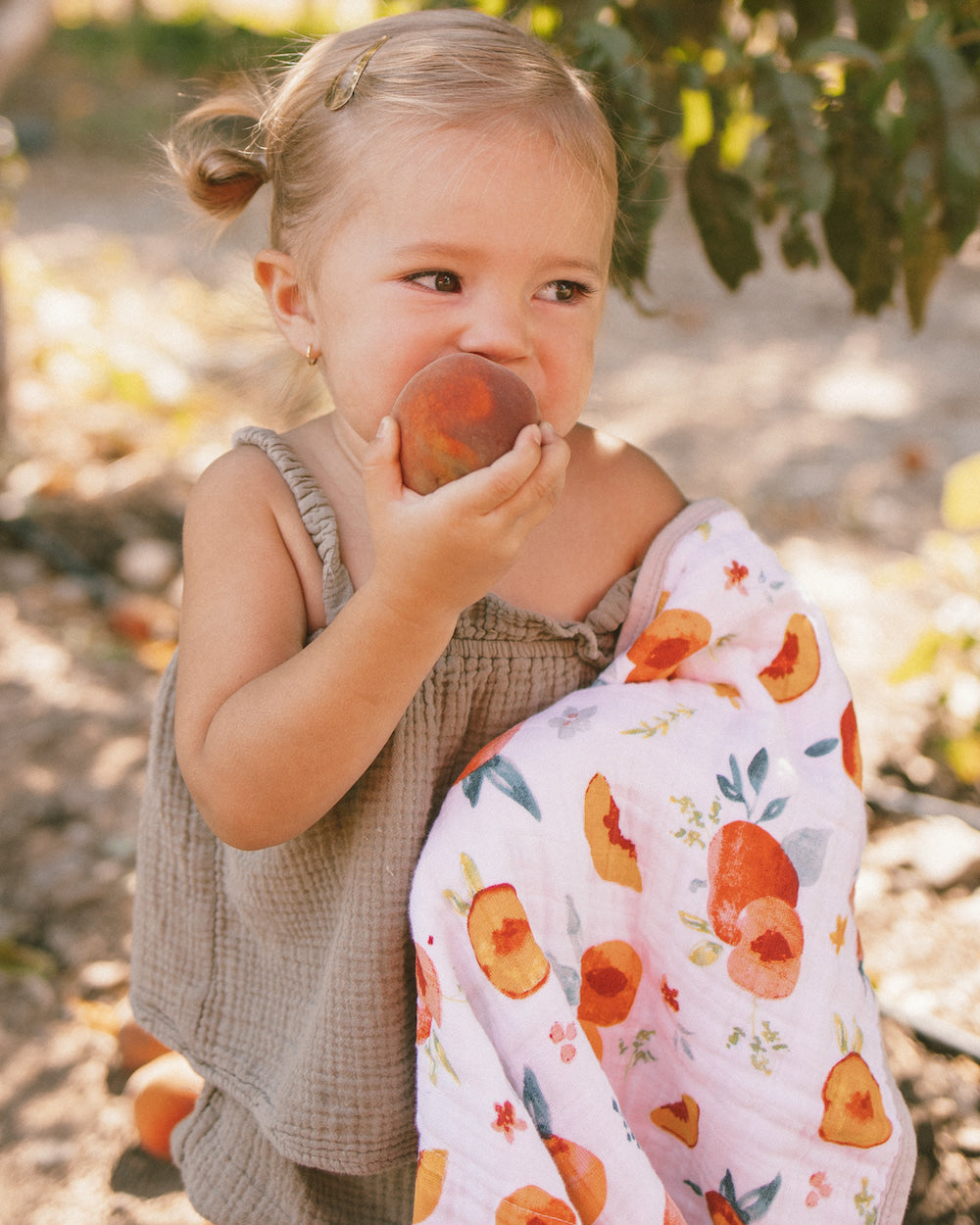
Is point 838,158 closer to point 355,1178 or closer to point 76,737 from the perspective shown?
point 355,1178

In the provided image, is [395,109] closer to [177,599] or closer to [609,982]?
[609,982]

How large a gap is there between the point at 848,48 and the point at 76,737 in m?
1.88

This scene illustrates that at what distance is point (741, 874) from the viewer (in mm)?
1051

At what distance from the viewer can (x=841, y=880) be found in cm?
109

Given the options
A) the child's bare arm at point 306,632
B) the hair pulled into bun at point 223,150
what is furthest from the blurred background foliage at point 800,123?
the child's bare arm at point 306,632

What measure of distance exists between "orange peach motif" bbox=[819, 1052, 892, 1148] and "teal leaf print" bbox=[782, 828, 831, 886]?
17 centimetres

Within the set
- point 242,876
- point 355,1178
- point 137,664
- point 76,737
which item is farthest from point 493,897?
point 137,664

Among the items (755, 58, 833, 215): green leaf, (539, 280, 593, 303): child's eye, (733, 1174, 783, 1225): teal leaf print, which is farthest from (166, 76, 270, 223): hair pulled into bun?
(733, 1174, 783, 1225): teal leaf print

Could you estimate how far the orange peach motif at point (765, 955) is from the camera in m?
1.03

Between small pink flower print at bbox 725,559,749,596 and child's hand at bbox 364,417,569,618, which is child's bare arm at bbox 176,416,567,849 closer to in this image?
child's hand at bbox 364,417,569,618

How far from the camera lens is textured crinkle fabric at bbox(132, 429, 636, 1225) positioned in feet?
3.55

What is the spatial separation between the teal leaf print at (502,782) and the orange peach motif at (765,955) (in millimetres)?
235

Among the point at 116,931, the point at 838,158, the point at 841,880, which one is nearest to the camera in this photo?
the point at 841,880

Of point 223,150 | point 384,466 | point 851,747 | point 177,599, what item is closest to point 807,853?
point 851,747
